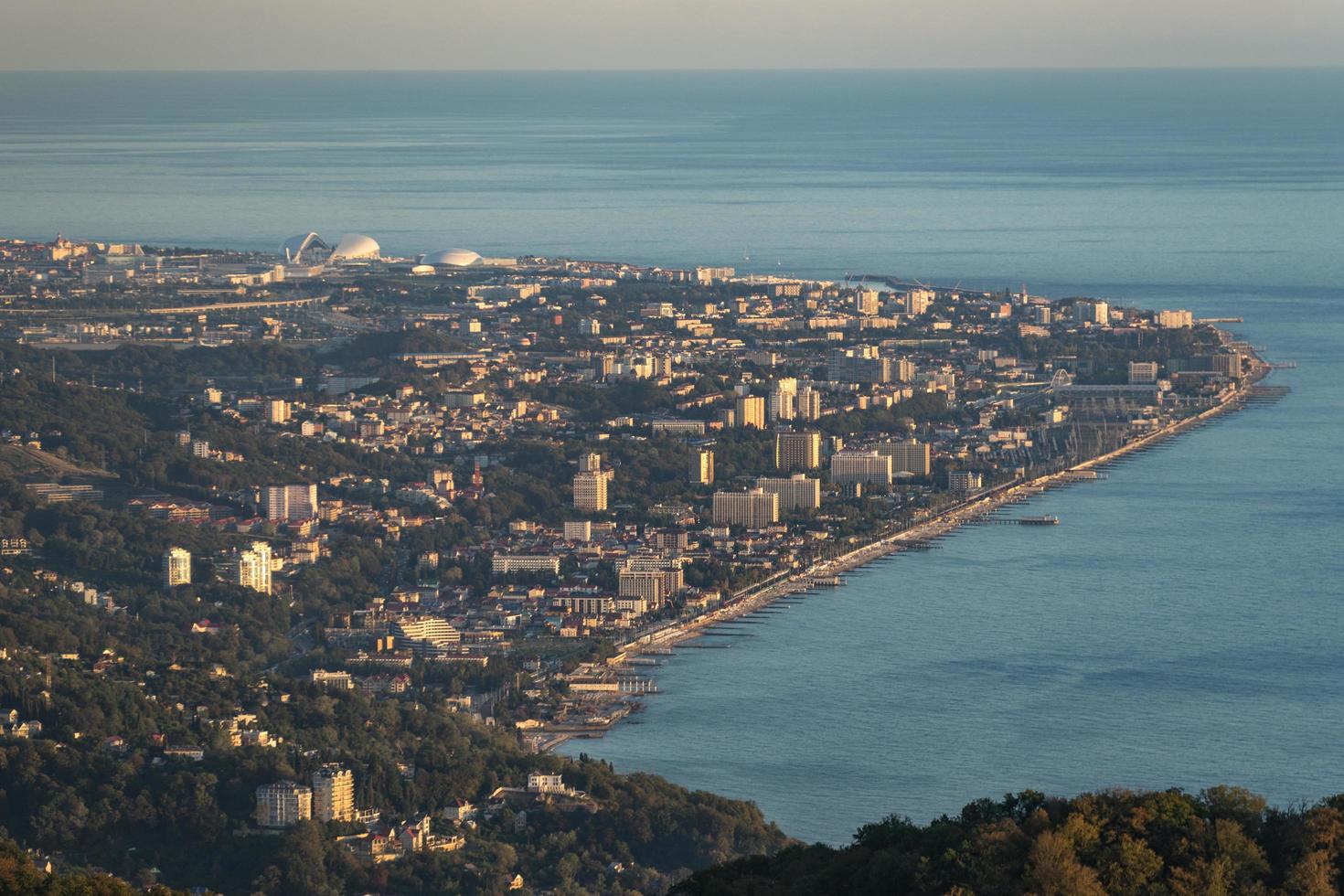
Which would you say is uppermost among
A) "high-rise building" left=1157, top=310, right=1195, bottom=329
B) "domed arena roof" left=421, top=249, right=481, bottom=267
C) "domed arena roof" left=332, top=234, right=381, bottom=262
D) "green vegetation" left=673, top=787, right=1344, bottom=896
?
"domed arena roof" left=332, top=234, right=381, bottom=262

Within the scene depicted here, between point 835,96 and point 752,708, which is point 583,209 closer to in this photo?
point 752,708

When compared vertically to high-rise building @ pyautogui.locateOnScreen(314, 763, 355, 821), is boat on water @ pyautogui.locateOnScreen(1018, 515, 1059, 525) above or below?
above

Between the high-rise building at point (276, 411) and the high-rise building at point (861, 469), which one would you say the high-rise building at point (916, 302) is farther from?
the high-rise building at point (861, 469)

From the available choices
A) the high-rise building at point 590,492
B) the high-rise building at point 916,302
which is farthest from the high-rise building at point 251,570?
the high-rise building at point 916,302

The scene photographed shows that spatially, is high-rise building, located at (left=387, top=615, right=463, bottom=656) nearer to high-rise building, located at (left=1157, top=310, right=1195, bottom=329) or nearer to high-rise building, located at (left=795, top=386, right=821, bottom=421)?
high-rise building, located at (left=795, top=386, right=821, bottom=421)

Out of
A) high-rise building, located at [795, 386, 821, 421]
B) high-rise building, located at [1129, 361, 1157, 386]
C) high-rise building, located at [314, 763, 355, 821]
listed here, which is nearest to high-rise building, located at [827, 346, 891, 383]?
high-rise building, located at [795, 386, 821, 421]

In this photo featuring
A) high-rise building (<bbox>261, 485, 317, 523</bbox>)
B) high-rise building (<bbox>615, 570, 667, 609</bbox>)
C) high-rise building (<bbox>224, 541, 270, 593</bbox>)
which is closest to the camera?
high-rise building (<bbox>615, 570, 667, 609</bbox>)

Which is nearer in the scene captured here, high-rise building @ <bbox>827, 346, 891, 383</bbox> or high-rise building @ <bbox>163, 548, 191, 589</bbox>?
high-rise building @ <bbox>163, 548, 191, 589</bbox>
